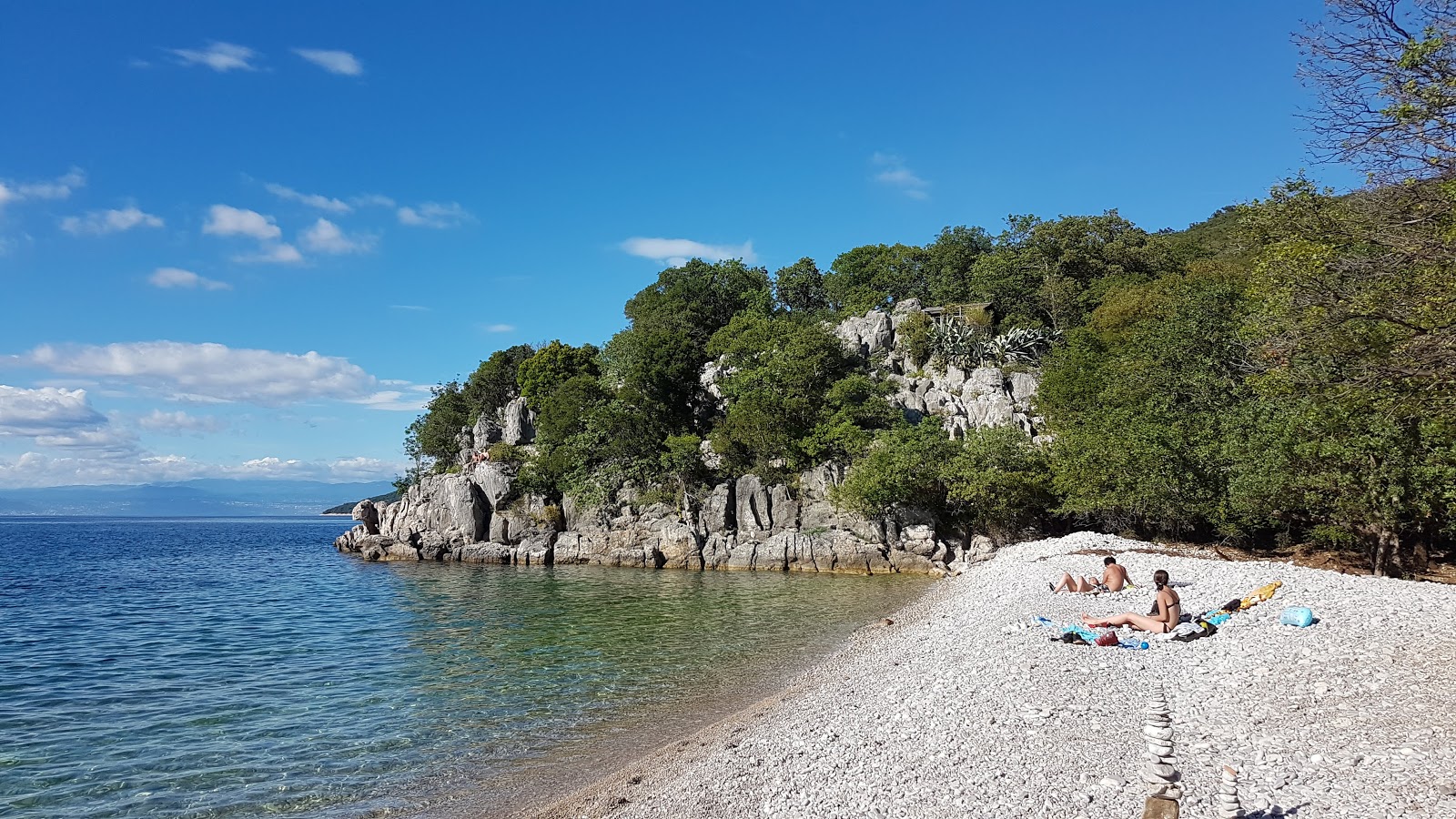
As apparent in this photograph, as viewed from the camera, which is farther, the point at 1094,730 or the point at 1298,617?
the point at 1298,617

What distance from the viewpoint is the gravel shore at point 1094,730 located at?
835 centimetres

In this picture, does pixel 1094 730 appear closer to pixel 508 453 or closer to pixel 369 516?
pixel 508 453

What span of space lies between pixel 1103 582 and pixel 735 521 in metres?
29.0

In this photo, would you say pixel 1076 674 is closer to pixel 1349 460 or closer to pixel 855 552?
pixel 1349 460

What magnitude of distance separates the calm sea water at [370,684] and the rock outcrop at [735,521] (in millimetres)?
6183

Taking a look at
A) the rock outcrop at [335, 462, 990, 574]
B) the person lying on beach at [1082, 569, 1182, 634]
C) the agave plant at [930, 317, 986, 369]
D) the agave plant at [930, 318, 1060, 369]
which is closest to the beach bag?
the person lying on beach at [1082, 569, 1182, 634]

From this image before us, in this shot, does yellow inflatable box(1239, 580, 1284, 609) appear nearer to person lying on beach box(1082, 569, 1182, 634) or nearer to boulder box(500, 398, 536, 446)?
person lying on beach box(1082, 569, 1182, 634)

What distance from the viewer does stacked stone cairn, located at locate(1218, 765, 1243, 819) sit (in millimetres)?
7164

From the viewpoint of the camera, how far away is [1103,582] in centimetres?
2342

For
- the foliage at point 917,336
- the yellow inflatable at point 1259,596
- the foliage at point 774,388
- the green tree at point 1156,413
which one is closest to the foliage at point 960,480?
the green tree at point 1156,413

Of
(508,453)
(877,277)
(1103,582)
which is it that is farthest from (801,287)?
(1103,582)

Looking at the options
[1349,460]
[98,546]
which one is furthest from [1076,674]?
[98,546]

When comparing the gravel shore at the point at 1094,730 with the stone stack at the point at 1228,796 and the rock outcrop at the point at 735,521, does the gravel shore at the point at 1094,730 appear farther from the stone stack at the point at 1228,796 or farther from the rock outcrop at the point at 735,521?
the rock outcrop at the point at 735,521

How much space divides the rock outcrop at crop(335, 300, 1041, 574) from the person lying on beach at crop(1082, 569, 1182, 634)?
24.1m
